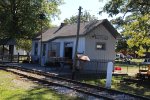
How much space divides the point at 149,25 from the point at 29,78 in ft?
34.0

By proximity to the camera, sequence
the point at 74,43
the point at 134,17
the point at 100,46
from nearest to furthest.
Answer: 1. the point at 134,17
2. the point at 74,43
3. the point at 100,46

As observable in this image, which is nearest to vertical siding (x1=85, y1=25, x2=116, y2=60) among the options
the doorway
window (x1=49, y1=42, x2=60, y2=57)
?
the doorway

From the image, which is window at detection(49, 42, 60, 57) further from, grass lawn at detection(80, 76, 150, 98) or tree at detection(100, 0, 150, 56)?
grass lawn at detection(80, 76, 150, 98)

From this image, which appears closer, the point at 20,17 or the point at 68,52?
the point at 68,52

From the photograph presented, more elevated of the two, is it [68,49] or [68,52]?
[68,49]

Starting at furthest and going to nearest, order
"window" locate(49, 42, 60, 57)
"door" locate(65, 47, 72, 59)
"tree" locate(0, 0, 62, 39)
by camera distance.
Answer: "tree" locate(0, 0, 62, 39) < "window" locate(49, 42, 60, 57) < "door" locate(65, 47, 72, 59)

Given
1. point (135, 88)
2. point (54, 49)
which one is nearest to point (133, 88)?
point (135, 88)

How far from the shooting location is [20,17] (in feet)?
153

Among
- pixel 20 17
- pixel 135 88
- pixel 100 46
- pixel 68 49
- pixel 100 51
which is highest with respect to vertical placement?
pixel 20 17

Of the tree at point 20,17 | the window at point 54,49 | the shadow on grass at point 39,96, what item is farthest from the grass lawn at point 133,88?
the tree at point 20,17

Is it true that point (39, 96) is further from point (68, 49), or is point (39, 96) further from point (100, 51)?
point (68, 49)

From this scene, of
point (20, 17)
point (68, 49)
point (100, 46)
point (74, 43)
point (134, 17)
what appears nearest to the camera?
point (134, 17)

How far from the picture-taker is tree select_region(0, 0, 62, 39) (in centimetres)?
4550

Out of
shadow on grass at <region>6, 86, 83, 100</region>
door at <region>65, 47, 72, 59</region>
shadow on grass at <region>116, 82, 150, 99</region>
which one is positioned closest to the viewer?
shadow on grass at <region>6, 86, 83, 100</region>
